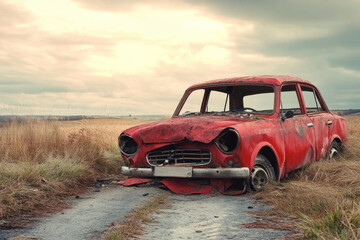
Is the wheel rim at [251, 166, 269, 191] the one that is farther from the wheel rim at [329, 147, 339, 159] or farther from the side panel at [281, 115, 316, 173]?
the wheel rim at [329, 147, 339, 159]

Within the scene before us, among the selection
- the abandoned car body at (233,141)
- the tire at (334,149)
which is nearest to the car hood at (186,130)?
the abandoned car body at (233,141)

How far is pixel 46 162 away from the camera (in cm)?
730

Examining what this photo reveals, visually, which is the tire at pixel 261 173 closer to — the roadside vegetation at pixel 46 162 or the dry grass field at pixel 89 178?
the dry grass field at pixel 89 178

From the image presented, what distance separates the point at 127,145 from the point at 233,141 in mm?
1716

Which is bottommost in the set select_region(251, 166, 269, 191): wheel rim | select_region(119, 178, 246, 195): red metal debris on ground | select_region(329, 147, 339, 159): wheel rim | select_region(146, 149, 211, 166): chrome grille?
select_region(119, 178, 246, 195): red metal debris on ground

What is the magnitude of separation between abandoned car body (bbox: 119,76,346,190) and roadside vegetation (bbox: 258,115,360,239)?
30 cm

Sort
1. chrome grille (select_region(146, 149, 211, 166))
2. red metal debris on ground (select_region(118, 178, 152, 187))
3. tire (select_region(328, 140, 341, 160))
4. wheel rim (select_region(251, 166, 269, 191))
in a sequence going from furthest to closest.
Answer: tire (select_region(328, 140, 341, 160)) < red metal debris on ground (select_region(118, 178, 152, 187)) < wheel rim (select_region(251, 166, 269, 191)) < chrome grille (select_region(146, 149, 211, 166))

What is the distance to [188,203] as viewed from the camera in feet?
16.6

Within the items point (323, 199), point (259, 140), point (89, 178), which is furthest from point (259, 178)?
point (89, 178)

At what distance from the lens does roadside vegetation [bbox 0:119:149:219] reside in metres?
5.27

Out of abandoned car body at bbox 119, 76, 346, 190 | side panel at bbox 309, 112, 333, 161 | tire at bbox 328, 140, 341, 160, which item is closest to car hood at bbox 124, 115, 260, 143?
abandoned car body at bbox 119, 76, 346, 190

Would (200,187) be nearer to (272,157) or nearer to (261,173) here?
(261,173)

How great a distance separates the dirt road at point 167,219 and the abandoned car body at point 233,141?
1.26ft

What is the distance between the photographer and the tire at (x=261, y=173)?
5.51 meters
